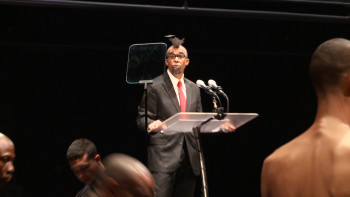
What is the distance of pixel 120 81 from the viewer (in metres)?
5.97

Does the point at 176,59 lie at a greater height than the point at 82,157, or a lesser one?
greater

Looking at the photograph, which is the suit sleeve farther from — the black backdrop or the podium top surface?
the black backdrop

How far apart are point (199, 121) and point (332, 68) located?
7.26 feet

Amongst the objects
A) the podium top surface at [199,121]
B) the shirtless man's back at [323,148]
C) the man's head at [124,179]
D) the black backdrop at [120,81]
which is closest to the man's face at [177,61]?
the black backdrop at [120,81]

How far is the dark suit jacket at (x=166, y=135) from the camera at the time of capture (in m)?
4.79

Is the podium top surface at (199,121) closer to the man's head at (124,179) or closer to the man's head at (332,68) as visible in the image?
the man's head at (332,68)

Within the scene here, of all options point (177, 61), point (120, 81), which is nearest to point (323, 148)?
point (177, 61)

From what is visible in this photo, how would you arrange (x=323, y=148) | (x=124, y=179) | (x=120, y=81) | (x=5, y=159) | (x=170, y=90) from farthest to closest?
(x=120, y=81), (x=170, y=90), (x=5, y=159), (x=323, y=148), (x=124, y=179)

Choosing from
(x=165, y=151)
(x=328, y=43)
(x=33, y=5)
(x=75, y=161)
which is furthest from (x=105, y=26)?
(x=328, y=43)

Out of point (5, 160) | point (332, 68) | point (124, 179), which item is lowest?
point (5, 160)

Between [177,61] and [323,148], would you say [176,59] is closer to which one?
[177,61]

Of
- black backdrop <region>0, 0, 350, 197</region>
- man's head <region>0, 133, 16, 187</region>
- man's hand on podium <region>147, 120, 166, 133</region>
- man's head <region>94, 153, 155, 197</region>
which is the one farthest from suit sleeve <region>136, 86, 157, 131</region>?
man's head <region>94, 153, 155, 197</region>

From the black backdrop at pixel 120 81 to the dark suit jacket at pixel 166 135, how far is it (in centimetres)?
103

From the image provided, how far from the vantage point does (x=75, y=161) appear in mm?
4137
